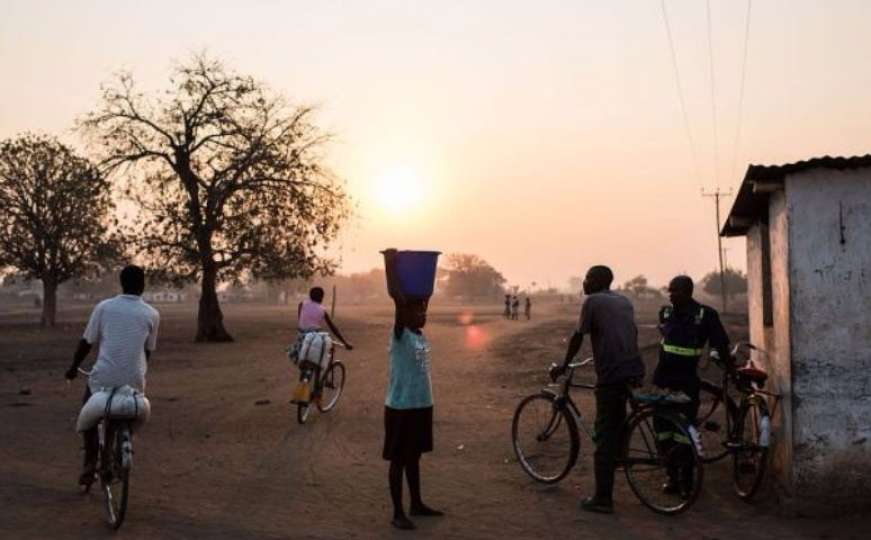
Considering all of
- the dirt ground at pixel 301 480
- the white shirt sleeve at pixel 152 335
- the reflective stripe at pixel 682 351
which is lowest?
the dirt ground at pixel 301 480

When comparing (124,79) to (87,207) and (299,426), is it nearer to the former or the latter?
(87,207)

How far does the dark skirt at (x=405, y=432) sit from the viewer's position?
21.5 ft

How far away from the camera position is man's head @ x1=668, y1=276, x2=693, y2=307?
24.9ft

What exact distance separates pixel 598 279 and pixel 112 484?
459 centimetres

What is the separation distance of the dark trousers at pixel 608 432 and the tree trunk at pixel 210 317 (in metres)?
29.8

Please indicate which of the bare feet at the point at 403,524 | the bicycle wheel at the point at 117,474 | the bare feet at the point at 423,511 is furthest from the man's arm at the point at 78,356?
the bare feet at the point at 423,511

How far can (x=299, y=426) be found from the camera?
37.9 ft

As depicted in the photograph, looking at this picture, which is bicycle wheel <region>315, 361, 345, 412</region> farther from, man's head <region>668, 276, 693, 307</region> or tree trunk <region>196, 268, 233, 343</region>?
tree trunk <region>196, 268, 233, 343</region>

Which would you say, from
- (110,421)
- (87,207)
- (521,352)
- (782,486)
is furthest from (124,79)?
(782,486)

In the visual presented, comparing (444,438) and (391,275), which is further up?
(391,275)

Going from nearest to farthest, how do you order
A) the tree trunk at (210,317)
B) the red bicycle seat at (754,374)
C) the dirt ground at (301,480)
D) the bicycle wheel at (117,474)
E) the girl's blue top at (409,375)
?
the bicycle wheel at (117,474) → the dirt ground at (301,480) → the girl's blue top at (409,375) → the red bicycle seat at (754,374) → the tree trunk at (210,317)

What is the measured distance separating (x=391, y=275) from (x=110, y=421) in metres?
2.61

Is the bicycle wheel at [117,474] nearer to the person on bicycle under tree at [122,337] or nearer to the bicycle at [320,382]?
the person on bicycle under tree at [122,337]

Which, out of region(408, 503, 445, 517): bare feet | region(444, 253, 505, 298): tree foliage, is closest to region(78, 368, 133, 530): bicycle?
region(408, 503, 445, 517): bare feet
